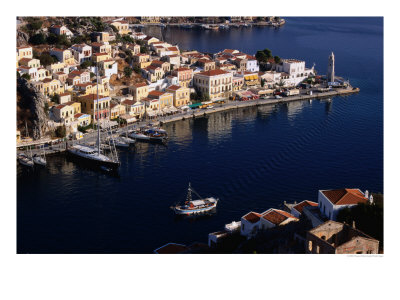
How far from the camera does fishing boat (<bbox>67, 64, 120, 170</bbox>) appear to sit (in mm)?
24031

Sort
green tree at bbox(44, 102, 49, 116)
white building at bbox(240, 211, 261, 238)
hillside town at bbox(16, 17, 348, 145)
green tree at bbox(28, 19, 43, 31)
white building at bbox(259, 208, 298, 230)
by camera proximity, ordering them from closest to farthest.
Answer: white building at bbox(259, 208, 298, 230) → white building at bbox(240, 211, 261, 238) → green tree at bbox(44, 102, 49, 116) → hillside town at bbox(16, 17, 348, 145) → green tree at bbox(28, 19, 43, 31)

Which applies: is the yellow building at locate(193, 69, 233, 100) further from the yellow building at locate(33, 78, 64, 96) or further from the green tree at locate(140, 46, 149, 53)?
the yellow building at locate(33, 78, 64, 96)

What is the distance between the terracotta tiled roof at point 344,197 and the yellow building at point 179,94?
16268 mm

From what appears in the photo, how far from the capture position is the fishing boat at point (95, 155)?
2403cm

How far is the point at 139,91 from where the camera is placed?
32.1 m

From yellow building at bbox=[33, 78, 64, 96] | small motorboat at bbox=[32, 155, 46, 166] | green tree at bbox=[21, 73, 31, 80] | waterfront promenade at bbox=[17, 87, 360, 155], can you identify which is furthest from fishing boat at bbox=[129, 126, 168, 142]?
green tree at bbox=[21, 73, 31, 80]

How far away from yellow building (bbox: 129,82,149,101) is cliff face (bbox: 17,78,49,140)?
18.2ft

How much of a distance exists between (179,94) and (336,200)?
16917 millimetres

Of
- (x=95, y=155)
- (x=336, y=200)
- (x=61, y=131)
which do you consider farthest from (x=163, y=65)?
(x=336, y=200)

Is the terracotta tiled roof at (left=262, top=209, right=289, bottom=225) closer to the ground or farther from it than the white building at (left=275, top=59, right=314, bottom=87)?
closer to the ground

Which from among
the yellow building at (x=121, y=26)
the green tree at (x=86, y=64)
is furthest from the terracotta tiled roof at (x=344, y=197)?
the yellow building at (x=121, y=26)

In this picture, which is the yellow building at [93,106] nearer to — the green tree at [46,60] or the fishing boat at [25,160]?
the green tree at [46,60]

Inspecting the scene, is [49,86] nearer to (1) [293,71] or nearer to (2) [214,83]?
(2) [214,83]

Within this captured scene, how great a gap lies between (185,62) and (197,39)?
1871 centimetres
